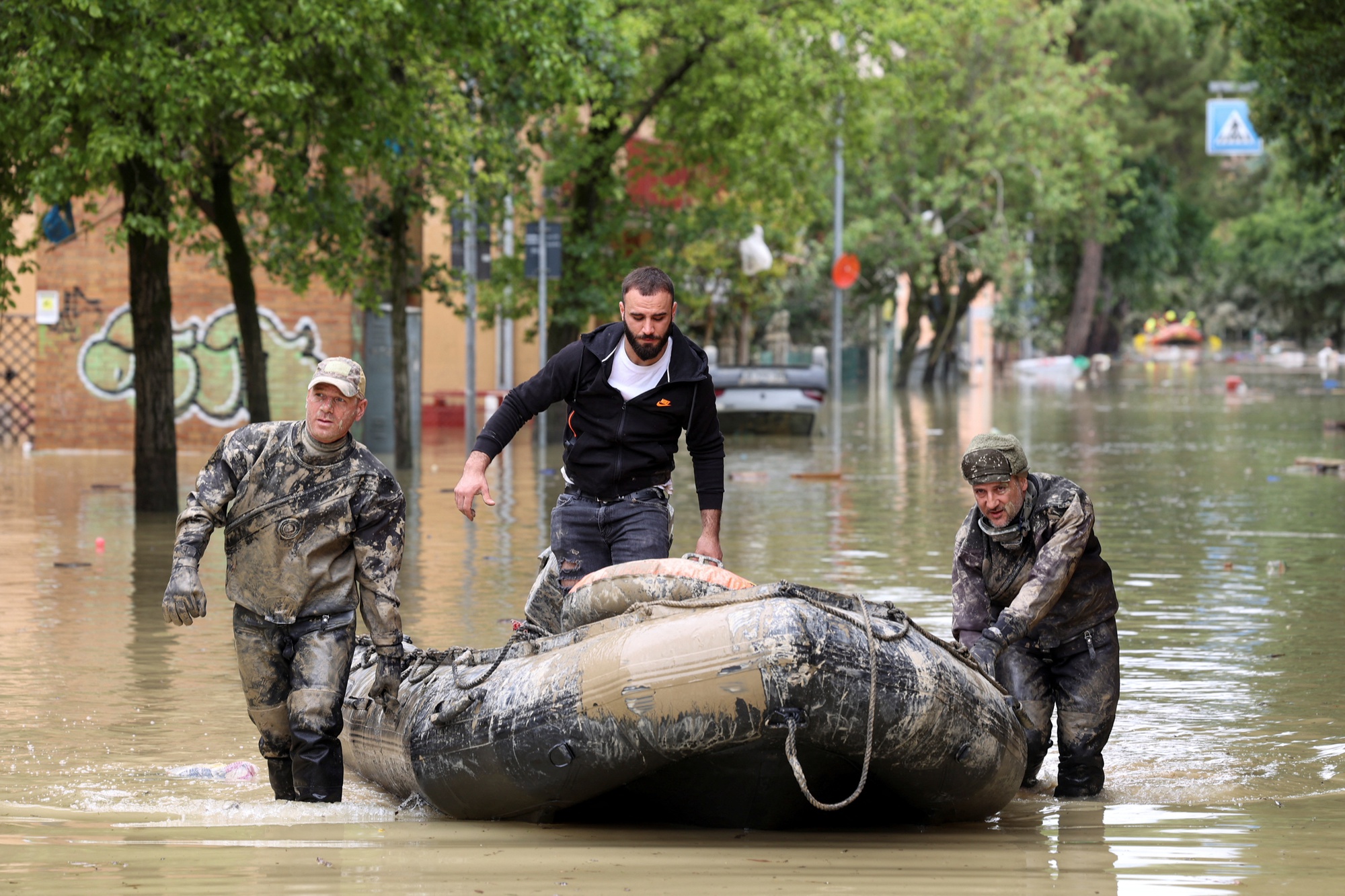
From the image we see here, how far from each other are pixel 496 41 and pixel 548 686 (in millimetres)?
12544

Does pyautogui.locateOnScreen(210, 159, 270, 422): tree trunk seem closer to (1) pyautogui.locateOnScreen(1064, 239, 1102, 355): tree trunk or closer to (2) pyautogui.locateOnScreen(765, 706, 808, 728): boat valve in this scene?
(2) pyautogui.locateOnScreen(765, 706, 808, 728): boat valve

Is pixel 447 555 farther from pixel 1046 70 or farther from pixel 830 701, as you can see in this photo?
pixel 1046 70

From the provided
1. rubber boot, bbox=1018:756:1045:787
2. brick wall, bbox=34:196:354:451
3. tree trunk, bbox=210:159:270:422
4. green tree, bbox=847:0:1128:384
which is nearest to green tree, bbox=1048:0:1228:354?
green tree, bbox=847:0:1128:384

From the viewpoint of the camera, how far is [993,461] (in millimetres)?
6211

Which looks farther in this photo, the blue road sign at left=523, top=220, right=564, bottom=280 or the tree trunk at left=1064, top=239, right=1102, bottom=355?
the tree trunk at left=1064, top=239, right=1102, bottom=355

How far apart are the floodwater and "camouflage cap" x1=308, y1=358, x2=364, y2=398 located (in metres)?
1.37

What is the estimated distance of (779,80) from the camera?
26.4 m

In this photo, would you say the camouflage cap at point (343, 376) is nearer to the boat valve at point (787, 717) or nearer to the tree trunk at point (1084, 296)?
the boat valve at point (787, 717)

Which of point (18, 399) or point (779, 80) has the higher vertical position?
point (779, 80)

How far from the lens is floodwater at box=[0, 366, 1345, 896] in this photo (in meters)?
5.23

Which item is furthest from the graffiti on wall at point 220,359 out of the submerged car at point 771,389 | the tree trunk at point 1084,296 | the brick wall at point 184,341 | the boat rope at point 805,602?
the tree trunk at point 1084,296

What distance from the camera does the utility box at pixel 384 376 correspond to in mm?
25241

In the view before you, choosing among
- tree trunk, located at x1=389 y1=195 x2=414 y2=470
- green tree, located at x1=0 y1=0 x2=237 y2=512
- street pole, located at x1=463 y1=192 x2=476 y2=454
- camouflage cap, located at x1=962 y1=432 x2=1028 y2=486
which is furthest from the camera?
street pole, located at x1=463 y1=192 x2=476 y2=454

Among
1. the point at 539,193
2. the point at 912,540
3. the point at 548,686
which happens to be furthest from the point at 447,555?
the point at 539,193
